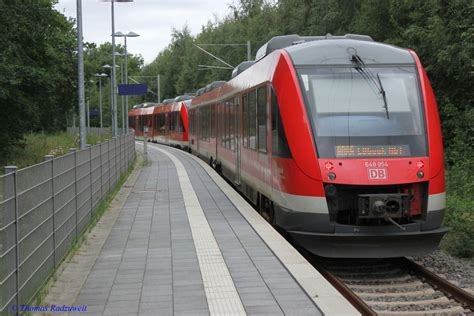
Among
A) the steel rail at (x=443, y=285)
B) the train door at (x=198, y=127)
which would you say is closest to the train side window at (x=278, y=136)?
the steel rail at (x=443, y=285)

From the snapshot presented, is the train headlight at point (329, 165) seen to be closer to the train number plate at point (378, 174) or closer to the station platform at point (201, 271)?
the train number plate at point (378, 174)

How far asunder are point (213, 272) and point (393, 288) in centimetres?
222

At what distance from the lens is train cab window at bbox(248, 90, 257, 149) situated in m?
11.2

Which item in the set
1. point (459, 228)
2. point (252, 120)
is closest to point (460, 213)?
point (459, 228)

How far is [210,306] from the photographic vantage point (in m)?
5.44

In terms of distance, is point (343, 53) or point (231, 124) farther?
point (231, 124)

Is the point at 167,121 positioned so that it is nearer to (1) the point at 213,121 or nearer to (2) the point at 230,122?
(1) the point at 213,121

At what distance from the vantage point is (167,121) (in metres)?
43.8

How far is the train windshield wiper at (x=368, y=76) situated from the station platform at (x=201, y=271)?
237cm

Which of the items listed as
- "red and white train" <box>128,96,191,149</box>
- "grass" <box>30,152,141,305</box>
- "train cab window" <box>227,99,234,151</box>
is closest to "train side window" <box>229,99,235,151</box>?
"train cab window" <box>227,99,234,151</box>

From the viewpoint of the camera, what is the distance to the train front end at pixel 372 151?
7.71 metres

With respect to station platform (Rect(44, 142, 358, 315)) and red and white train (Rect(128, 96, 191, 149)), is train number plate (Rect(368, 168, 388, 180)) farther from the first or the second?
red and white train (Rect(128, 96, 191, 149))

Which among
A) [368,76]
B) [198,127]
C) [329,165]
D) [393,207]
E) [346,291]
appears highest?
[368,76]

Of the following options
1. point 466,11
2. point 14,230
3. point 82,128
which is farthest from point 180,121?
point 14,230
